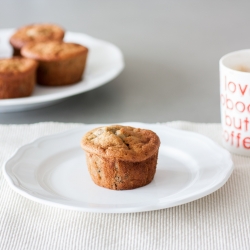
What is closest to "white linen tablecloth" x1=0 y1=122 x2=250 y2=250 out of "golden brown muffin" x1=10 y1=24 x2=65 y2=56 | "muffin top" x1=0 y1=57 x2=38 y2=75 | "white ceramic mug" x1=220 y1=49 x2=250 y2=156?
"white ceramic mug" x1=220 y1=49 x2=250 y2=156

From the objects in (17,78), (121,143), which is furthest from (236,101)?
(17,78)

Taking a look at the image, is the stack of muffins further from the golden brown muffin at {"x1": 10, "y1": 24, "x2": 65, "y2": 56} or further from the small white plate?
the small white plate

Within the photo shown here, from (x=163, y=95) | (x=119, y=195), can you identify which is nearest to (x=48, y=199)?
(x=119, y=195)

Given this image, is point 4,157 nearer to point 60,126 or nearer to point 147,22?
point 60,126

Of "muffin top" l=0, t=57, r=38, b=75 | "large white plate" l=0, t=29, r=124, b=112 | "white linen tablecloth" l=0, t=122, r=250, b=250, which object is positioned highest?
"muffin top" l=0, t=57, r=38, b=75

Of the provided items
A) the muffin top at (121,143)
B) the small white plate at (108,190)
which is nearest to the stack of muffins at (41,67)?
the small white plate at (108,190)

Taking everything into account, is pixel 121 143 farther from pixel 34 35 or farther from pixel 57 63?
pixel 34 35

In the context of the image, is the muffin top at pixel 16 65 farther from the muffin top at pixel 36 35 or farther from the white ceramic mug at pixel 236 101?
the white ceramic mug at pixel 236 101
